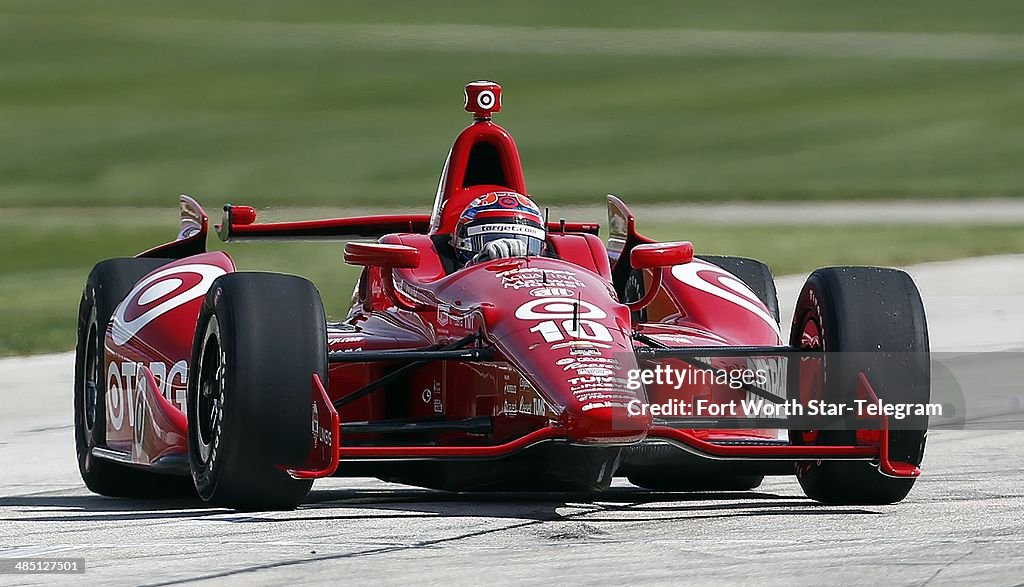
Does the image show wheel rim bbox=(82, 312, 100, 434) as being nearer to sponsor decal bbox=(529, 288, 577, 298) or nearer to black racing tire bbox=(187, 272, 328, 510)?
black racing tire bbox=(187, 272, 328, 510)

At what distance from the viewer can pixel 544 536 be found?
740cm

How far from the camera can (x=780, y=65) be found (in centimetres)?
5581

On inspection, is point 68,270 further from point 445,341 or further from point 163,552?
point 163,552

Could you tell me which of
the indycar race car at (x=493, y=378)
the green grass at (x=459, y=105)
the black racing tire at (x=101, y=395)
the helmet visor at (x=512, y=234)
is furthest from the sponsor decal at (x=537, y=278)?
the green grass at (x=459, y=105)

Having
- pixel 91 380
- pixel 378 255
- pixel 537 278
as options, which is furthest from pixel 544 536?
pixel 91 380

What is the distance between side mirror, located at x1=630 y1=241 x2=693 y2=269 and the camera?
364 inches

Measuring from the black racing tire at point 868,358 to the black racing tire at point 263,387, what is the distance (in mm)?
2335

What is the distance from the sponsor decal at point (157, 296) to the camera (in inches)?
395

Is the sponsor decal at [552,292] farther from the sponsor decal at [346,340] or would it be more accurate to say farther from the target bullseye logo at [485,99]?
the target bullseye logo at [485,99]

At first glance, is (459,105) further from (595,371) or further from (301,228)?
(595,371)

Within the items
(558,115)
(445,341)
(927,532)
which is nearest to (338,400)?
(445,341)

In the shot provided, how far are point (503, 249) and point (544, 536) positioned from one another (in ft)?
7.85

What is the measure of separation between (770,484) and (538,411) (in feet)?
9.59
